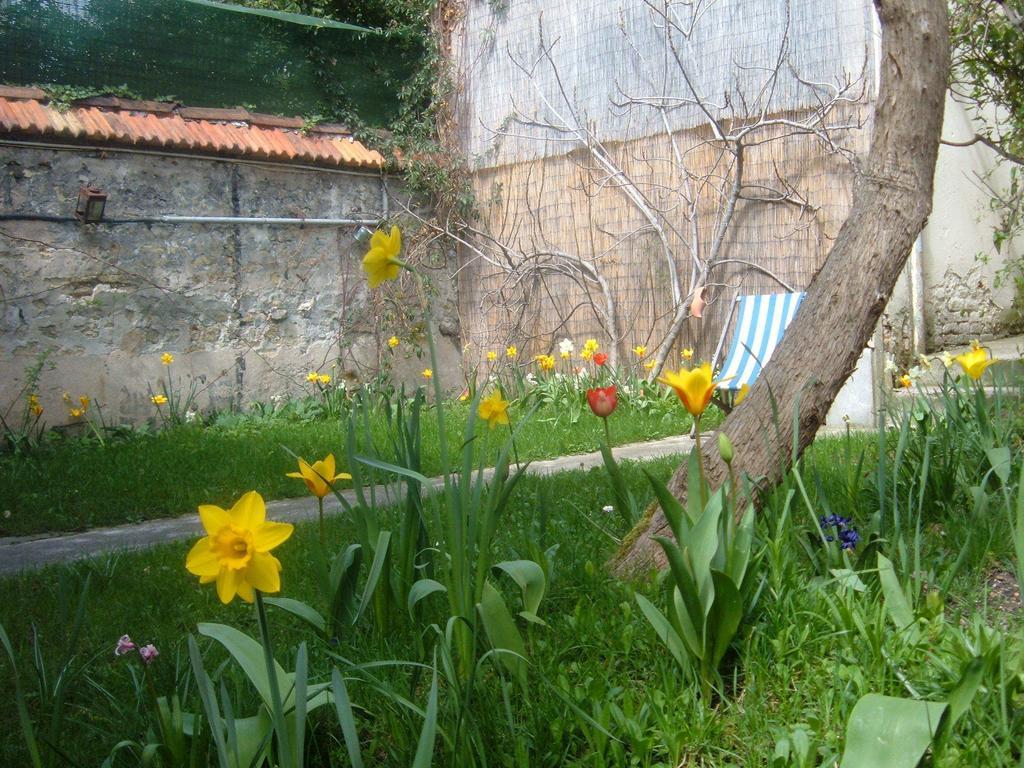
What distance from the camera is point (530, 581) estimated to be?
7.30 ft

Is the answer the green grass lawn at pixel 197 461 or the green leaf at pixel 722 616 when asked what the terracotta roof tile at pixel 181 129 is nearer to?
the green grass lawn at pixel 197 461

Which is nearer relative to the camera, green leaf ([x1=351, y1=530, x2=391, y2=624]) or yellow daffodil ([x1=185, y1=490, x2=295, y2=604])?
yellow daffodil ([x1=185, y1=490, x2=295, y2=604])

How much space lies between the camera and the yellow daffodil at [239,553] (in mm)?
1358

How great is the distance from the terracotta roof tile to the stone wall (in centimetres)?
13

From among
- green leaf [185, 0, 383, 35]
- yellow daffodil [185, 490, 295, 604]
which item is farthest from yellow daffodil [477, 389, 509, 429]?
green leaf [185, 0, 383, 35]

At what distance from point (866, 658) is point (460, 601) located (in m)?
0.80

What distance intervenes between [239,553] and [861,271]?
1867mm

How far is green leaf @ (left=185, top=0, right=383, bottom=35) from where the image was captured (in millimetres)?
8125

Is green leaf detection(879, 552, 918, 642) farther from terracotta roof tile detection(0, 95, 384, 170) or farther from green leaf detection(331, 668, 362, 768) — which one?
terracotta roof tile detection(0, 95, 384, 170)

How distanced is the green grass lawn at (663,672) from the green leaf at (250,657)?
0.53 ft

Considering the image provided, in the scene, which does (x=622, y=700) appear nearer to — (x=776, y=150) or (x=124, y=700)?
(x=124, y=700)

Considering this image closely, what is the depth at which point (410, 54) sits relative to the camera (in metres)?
9.27

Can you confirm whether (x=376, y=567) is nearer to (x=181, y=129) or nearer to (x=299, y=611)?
(x=299, y=611)

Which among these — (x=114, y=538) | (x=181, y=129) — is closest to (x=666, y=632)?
(x=114, y=538)
